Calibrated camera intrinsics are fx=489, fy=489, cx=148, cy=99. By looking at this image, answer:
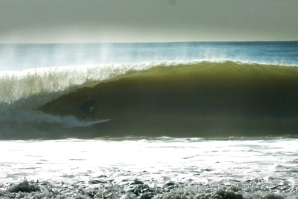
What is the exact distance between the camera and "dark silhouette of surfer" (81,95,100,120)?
596 centimetres

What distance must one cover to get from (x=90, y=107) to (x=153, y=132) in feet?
3.58

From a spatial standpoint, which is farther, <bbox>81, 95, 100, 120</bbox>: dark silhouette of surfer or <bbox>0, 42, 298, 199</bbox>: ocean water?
<bbox>81, 95, 100, 120</bbox>: dark silhouette of surfer

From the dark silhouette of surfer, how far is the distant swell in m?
0.08

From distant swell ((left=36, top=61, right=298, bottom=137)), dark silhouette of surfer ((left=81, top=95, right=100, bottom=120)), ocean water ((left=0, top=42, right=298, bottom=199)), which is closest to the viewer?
ocean water ((left=0, top=42, right=298, bottom=199))

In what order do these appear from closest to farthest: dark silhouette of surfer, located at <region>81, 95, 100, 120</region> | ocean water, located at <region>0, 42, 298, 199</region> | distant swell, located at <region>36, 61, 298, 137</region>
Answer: ocean water, located at <region>0, 42, 298, 199</region>, distant swell, located at <region>36, 61, 298, 137</region>, dark silhouette of surfer, located at <region>81, 95, 100, 120</region>

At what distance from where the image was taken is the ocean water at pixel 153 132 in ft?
9.80

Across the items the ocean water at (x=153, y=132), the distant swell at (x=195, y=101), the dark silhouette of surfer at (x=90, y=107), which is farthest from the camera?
the dark silhouette of surfer at (x=90, y=107)

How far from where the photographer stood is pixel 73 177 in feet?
10.6

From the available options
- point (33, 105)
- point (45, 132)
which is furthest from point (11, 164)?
point (33, 105)

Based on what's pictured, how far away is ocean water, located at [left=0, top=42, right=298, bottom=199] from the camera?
2986 millimetres

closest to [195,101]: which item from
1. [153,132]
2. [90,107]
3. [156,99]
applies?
[156,99]

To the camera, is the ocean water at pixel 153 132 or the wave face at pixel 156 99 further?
the wave face at pixel 156 99

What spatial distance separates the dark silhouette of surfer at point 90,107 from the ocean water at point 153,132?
0.08m

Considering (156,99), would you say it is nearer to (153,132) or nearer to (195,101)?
(195,101)
